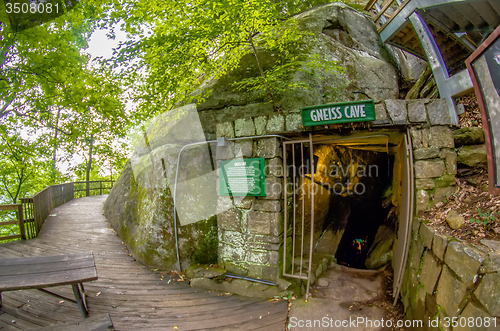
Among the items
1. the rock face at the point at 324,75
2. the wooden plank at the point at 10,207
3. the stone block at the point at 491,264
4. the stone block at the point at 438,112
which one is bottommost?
the stone block at the point at 491,264

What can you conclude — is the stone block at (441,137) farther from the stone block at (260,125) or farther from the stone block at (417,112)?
the stone block at (260,125)

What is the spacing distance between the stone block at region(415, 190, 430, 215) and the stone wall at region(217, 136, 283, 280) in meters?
1.90

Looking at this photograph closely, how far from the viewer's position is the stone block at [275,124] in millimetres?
3701

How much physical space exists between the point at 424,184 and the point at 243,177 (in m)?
2.57

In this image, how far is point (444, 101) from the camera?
3.14m

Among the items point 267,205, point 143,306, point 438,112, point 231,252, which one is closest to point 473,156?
point 438,112

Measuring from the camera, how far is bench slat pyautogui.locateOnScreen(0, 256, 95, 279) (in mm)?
2926

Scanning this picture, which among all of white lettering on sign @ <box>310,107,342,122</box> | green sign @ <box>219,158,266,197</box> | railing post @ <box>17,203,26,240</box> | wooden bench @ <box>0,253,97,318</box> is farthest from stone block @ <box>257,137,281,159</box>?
railing post @ <box>17,203,26,240</box>

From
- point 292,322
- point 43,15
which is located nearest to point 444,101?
point 292,322

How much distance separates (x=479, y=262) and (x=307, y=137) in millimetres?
2573

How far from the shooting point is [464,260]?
6.34 ft

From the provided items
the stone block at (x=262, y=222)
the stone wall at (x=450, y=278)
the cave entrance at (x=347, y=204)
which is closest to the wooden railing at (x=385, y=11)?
the cave entrance at (x=347, y=204)

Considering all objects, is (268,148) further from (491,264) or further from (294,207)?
(491,264)

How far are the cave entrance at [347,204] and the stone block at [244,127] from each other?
2.77ft
